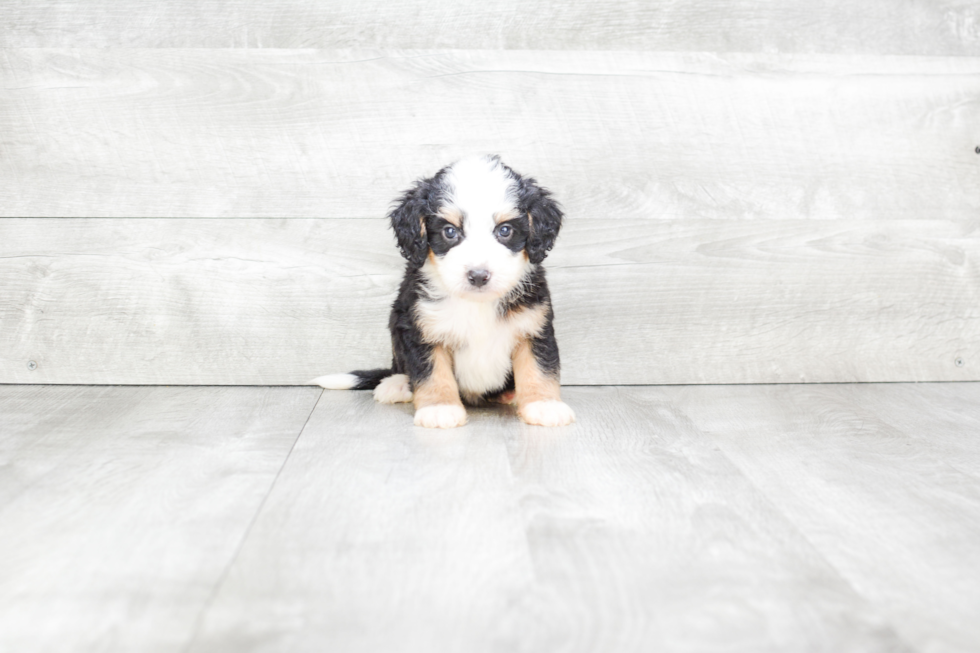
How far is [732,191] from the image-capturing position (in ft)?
9.57

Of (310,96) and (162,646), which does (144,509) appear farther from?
A: (310,96)

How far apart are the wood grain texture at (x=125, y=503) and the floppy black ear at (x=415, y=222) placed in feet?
1.91

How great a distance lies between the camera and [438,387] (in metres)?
2.36

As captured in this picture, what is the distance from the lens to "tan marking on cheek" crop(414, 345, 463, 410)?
234cm

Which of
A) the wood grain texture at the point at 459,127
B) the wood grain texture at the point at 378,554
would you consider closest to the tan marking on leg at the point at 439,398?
the wood grain texture at the point at 378,554

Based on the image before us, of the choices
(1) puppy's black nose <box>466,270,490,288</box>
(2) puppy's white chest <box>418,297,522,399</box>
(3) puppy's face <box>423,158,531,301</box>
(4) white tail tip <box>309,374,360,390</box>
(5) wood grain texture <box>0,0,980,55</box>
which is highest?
(5) wood grain texture <box>0,0,980,55</box>

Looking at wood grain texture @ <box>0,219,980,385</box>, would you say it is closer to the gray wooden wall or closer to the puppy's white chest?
the gray wooden wall

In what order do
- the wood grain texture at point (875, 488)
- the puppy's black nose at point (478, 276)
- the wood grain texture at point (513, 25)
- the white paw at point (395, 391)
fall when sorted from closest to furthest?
the wood grain texture at point (875, 488) < the puppy's black nose at point (478, 276) < the white paw at point (395, 391) < the wood grain texture at point (513, 25)

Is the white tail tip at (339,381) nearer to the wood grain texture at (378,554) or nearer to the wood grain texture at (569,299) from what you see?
the wood grain texture at (569,299)

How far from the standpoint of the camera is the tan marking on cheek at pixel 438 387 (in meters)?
2.34

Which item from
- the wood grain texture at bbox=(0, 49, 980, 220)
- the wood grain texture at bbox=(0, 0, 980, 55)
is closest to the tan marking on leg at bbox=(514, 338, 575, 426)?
the wood grain texture at bbox=(0, 49, 980, 220)

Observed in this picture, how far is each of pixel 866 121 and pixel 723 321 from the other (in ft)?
2.81

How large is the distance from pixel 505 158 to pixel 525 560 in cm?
171

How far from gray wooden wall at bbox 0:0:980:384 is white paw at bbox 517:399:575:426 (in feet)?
2.08
